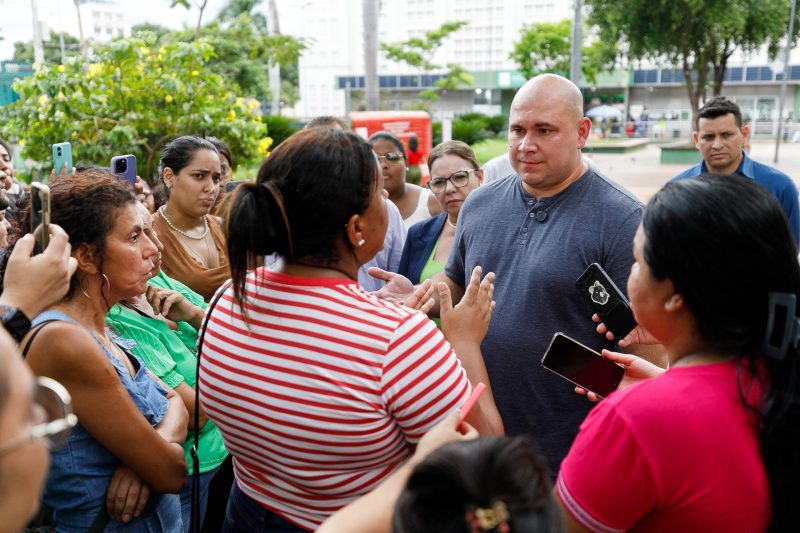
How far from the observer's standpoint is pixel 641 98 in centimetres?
4997

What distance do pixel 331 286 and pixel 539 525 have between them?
33.1 inches

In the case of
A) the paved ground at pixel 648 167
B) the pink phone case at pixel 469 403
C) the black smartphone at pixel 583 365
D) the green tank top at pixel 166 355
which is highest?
the pink phone case at pixel 469 403

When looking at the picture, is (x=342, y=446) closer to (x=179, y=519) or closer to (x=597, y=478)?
(x=597, y=478)

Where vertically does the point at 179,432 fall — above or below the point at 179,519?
above

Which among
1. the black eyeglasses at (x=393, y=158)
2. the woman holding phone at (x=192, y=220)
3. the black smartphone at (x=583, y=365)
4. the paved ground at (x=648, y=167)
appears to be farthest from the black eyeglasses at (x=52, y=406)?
the paved ground at (x=648, y=167)

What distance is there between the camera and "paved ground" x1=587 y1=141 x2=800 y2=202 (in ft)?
63.0

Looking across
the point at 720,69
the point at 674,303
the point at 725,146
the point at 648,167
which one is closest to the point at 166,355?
the point at 674,303

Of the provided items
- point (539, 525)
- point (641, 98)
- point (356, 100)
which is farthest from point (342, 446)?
point (641, 98)

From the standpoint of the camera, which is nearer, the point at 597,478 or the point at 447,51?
the point at 597,478

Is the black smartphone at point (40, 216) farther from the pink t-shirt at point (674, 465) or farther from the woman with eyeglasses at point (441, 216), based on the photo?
the woman with eyeglasses at point (441, 216)

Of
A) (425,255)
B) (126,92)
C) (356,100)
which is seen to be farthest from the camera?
(356,100)

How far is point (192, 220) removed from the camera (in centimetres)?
443

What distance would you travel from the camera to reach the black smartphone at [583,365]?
2.21 metres

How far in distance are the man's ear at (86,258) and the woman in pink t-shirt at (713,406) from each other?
1571 millimetres
